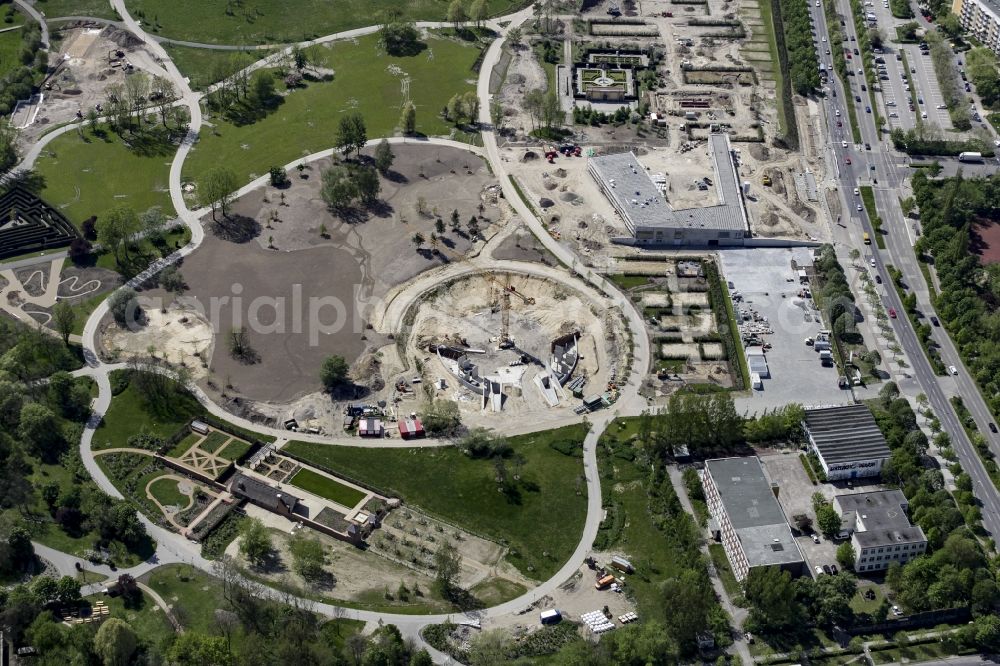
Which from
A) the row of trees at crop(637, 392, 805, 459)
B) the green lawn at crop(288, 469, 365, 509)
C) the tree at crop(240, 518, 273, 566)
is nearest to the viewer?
the tree at crop(240, 518, 273, 566)

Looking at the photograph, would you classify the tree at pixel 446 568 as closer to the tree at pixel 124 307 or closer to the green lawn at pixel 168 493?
the green lawn at pixel 168 493

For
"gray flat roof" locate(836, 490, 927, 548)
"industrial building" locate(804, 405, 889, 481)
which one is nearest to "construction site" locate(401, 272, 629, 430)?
"industrial building" locate(804, 405, 889, 481)

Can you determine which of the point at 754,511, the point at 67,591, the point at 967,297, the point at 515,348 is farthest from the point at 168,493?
the point at 967,297

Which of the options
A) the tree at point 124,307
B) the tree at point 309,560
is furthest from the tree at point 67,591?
the tree at point 124,307

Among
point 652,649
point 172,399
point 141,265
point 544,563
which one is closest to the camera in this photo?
point 652,649

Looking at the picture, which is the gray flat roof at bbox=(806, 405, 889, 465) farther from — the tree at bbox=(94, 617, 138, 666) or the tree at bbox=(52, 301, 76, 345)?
the tree at bbox=(52, 301, 76, 345)

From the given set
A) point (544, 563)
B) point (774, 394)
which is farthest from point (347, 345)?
point (774, 394)

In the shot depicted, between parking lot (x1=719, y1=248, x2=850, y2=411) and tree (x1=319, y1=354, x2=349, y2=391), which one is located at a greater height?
tree (x1=319, y1=354, x2=349, y2=391)

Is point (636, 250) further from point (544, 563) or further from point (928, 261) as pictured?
point (544, 563)
